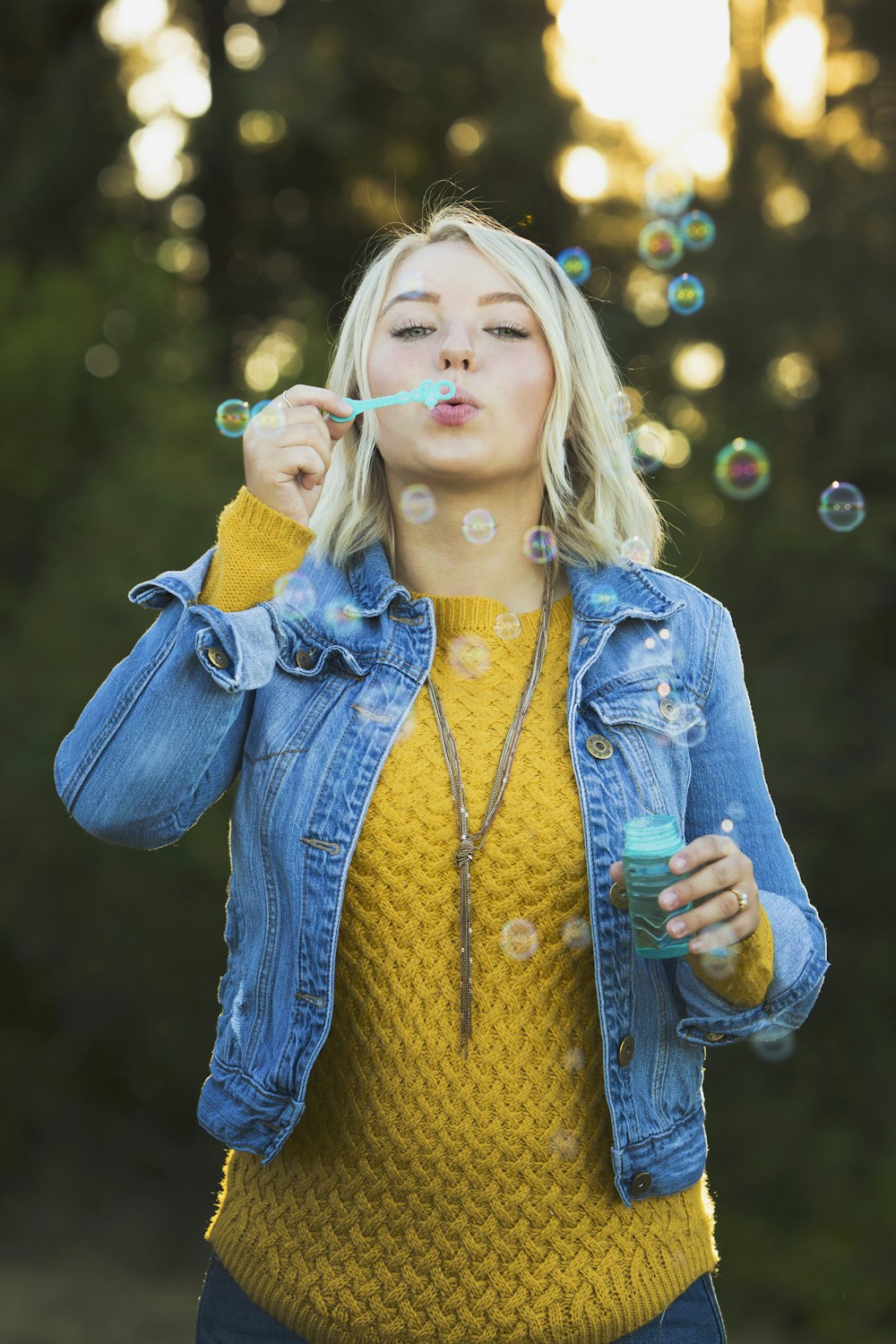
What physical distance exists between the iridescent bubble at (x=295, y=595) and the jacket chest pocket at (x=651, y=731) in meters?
0.35

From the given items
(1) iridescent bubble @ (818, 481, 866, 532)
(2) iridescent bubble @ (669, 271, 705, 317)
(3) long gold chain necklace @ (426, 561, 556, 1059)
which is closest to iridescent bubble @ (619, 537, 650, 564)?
(3) long gold chain necklace @ (426, 561, 556, 1059)

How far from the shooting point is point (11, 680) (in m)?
5.73

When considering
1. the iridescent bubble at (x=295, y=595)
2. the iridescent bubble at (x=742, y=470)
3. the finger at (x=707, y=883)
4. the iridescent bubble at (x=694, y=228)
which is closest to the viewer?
the finger at (x=707, y=883)

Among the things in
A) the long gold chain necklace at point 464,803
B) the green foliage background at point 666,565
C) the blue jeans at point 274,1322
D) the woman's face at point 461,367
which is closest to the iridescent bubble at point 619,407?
the woman's face at point 461,367

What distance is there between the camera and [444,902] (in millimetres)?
1562

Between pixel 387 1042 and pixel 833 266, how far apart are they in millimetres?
5164

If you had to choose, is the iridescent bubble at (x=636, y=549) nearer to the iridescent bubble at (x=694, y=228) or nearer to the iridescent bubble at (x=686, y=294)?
the iridescent bubble at (x=686, y=294)

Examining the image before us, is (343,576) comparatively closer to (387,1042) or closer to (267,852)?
(267,852)

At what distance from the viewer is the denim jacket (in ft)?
5.06

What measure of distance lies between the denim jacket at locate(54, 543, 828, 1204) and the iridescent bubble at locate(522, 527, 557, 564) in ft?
0.30

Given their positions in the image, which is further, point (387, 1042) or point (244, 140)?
point (244, 140)

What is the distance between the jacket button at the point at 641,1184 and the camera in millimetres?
1558

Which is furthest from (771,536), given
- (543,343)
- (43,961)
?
(543,343)

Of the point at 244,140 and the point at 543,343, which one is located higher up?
the point at 244,140
